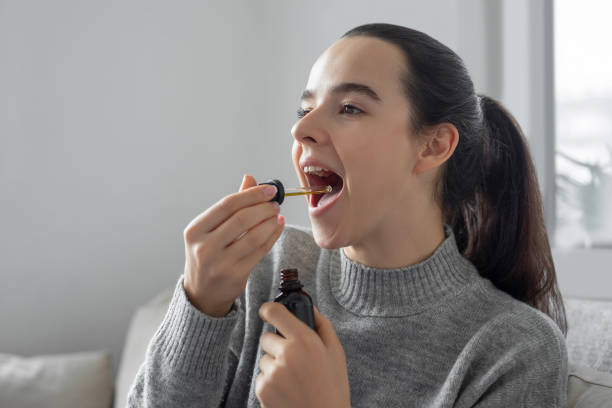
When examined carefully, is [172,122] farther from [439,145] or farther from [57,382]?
[439,145]

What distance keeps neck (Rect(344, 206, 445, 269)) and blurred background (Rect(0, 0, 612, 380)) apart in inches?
29.0

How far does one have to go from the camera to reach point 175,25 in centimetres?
231

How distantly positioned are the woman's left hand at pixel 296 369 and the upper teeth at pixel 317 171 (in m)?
0.33

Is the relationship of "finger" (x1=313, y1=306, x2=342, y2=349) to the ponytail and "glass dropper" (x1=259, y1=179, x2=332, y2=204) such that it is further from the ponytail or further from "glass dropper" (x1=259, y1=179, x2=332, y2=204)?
the ponytail

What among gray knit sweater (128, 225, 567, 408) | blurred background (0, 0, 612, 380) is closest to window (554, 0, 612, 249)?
blurred background (0, 0, 612, 380)

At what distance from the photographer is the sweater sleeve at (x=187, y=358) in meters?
0.90

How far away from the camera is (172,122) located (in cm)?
231

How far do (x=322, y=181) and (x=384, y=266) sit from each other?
0.20m

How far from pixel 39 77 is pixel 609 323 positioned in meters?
1.94

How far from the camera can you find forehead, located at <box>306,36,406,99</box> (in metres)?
0.99

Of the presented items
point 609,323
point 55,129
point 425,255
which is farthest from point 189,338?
point 55,129

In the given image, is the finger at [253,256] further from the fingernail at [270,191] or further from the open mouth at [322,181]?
the open mouth at [322,181]

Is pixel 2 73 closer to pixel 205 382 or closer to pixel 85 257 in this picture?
pixel 85 257

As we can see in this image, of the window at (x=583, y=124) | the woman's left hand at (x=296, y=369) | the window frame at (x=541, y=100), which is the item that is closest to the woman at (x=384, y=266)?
the woman's left hand at (x=296, y=369)
